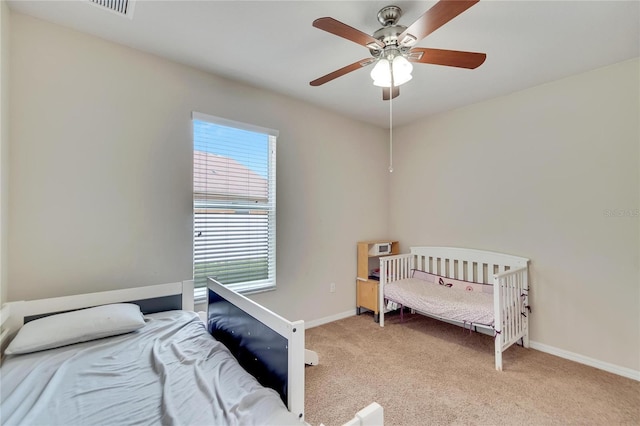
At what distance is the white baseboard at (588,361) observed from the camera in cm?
214

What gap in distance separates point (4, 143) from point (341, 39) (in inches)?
84.8

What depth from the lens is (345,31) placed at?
142 centimetres

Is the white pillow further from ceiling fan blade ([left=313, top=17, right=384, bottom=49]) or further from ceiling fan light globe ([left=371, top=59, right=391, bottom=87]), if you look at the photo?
ceiling fan light globe ([left=371, top=59, right=391, bottom=87])

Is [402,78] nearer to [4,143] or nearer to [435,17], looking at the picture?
[435,17]

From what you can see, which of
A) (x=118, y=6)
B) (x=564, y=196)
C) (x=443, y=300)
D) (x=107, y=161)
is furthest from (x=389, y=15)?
(x=443, y=300)

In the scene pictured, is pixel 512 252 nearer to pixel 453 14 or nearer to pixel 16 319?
pixel 453 14

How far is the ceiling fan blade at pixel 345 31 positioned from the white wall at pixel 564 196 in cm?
197

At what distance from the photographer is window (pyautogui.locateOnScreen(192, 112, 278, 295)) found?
240 centimetres

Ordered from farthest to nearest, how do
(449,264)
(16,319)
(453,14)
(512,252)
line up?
(449,264), (512,252), (16,319), (453,14)

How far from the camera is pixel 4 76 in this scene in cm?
160

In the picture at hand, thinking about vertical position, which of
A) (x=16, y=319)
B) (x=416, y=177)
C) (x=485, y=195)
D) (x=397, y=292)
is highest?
(x=416, y=177)

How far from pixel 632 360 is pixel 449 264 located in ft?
4.98

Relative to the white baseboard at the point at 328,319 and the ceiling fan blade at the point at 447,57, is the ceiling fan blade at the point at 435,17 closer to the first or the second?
the ceiling fan blade at the point at 447,57

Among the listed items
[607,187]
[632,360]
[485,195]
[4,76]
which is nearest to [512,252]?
[485,195]
